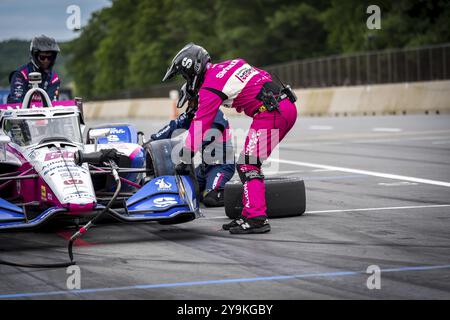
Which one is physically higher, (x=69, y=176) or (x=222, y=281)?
(x=69, y=176)

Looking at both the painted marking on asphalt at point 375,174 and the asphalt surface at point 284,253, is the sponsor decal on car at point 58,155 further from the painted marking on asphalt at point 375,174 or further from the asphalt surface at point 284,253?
the painted marking on asphalt at point 375,174

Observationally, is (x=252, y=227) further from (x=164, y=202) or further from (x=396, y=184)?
(x=396, y=184)

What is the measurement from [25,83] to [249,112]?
431 centimetres

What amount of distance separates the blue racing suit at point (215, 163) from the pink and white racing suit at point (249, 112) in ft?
8.10

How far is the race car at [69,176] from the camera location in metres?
9.25

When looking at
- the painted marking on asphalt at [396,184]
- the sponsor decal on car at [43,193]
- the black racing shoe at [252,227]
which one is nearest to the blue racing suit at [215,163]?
the painted marking on asphalt at [396,184]

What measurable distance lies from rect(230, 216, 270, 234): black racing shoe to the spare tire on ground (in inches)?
36.1

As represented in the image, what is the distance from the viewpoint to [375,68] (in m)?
44.0

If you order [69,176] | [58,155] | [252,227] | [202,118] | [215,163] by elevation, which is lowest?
[252,227]

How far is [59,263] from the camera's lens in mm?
8250

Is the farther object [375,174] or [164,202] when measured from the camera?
Result: [375,174]

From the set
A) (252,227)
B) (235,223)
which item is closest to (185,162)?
(235,223)
